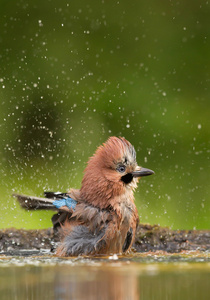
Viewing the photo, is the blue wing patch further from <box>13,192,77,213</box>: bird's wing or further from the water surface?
the water surface

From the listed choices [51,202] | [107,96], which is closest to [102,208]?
[51,202]

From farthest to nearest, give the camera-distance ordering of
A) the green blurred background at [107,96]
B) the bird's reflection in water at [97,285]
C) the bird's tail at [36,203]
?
the green blurred background at [107,96]
the bird's tail at [36,203]
the bird's reflection in water at [97,285]

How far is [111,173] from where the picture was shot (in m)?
4.20

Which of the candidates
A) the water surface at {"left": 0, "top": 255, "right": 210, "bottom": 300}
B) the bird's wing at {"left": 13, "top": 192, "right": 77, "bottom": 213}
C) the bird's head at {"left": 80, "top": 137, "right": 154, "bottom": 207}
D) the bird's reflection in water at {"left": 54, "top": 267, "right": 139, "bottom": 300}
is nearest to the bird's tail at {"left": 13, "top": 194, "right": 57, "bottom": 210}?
the bird's wing at {"left": 13, "top": 192, "right": 77, "bottom": 213}

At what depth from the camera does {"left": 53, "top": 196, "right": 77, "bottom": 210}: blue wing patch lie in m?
4.18

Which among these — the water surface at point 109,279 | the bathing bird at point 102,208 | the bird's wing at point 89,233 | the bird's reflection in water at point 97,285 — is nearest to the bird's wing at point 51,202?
the bathing bird at point 102,208

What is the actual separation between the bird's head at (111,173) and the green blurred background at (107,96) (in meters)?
1.88

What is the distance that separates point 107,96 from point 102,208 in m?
2.71

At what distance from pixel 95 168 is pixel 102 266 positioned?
1.34 m

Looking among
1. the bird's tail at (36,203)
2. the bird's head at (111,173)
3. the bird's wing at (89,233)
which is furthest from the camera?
the bird's tail at (36,203)

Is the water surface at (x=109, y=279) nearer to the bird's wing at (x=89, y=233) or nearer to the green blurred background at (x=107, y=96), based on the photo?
the bird's wing at (x=89, y=233)

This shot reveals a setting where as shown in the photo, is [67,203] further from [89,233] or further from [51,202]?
[89,233]

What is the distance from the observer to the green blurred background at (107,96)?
6.27 meters

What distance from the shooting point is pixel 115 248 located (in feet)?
12.9
